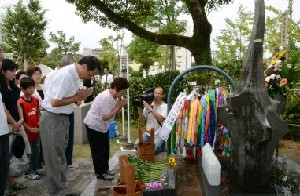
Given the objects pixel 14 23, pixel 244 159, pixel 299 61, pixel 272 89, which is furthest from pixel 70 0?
pixel 14 23

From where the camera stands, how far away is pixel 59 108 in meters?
4.47

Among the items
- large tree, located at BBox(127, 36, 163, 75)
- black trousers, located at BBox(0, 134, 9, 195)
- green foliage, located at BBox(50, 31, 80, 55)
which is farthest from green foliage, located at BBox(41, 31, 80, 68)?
black trousers, located at BBox(0, 134, 9, 195)

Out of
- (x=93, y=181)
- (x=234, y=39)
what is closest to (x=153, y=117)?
(x=93, y=181)

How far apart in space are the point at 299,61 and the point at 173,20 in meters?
13.0

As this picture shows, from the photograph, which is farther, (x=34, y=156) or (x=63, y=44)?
(x=63, y=44)

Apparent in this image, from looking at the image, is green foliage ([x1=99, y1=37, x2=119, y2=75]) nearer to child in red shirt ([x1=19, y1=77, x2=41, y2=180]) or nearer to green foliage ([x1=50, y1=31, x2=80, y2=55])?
green foliage ([x1=50, y1=31, x2=80, y2=55])

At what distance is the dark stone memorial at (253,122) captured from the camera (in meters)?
3.65

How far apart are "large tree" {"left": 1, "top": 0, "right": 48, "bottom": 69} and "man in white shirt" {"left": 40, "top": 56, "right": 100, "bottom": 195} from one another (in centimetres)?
2581

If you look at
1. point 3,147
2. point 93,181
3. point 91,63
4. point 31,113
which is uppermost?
point 91,63

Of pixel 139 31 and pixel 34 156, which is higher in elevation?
pixel 139 31

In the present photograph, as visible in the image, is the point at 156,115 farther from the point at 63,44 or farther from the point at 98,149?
the point at 63,44

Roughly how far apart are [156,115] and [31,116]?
205 centimetres

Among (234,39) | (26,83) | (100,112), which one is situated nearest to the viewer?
(100,112)

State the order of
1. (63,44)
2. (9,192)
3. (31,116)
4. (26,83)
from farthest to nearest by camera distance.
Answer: (63,44) → (31,116) → (26,83) → (9,192)
